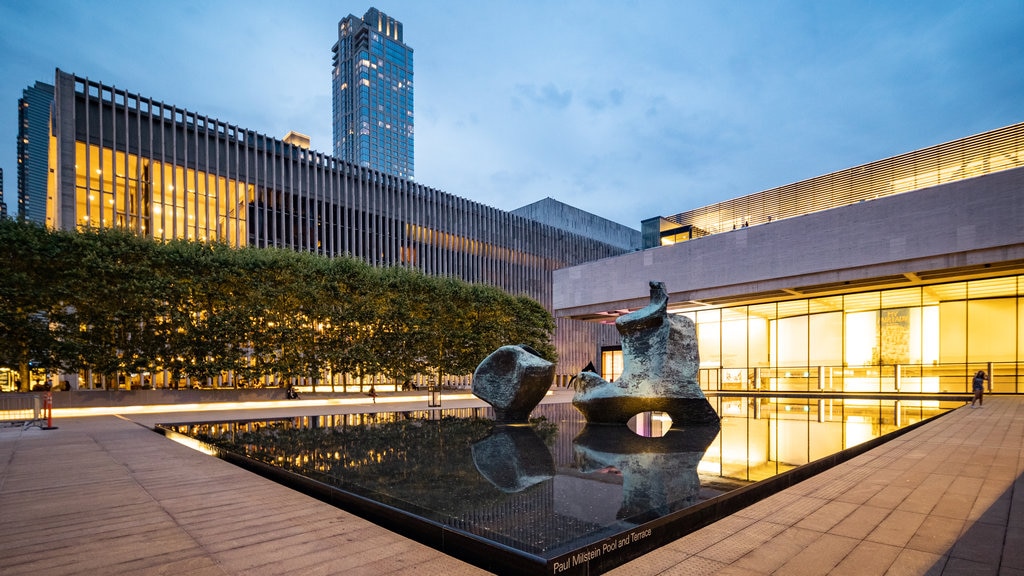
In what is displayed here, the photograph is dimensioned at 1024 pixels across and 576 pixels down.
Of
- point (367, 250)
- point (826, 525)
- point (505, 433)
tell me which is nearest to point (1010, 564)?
point (826, 525)

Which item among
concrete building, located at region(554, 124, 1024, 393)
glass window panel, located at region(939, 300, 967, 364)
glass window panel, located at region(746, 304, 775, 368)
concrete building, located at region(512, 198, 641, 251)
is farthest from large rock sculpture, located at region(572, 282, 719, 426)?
concrete building, located at region(512, 198, 641, 251)

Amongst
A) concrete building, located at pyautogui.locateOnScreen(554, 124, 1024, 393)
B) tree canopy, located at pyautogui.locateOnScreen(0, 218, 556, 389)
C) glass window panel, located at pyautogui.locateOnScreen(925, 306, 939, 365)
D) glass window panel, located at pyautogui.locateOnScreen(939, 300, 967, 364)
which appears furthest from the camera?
glass window panel, located at pyautogui.locateOnScreen(925, 306, 939, 365)

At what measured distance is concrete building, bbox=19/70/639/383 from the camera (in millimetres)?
28703

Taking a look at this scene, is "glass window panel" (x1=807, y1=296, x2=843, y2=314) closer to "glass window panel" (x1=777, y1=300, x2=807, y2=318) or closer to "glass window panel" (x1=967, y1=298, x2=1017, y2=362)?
"glass window panel" (x1=777, y1=300, x2=807, y2=318)

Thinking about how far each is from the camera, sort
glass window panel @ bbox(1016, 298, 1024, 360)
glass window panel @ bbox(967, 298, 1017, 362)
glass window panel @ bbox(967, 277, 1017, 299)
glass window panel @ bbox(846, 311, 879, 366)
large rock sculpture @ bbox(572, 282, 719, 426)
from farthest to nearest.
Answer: glass window panel @ bbox(846, 311, 879, 366) < glass window panel @ bbox(967, 298, 1017, 362) < glass window panel @ bbox(967, 277, 1017, 299) < glass window panel @ bbox(1016, 298, 1024, 360) < large rock sculpture @ bbox(572, 282, 719, 426)

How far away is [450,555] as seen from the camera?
13.0 feet

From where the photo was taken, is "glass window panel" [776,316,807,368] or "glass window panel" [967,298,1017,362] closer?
"glass window panel" [967,298,1017,362]

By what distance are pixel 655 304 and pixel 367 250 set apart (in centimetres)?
3148

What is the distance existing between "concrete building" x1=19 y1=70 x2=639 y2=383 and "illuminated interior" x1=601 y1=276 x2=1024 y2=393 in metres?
25.0

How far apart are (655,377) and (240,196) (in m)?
32.1

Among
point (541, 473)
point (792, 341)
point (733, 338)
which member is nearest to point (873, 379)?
point (792, 341)

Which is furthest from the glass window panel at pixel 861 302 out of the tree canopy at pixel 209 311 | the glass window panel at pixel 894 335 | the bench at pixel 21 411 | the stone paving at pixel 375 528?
the bench at pixel 21 411

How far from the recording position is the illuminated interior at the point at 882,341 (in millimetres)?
22948

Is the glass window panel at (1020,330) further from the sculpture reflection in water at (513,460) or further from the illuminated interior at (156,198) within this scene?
the illuminated interior at (156,198)
